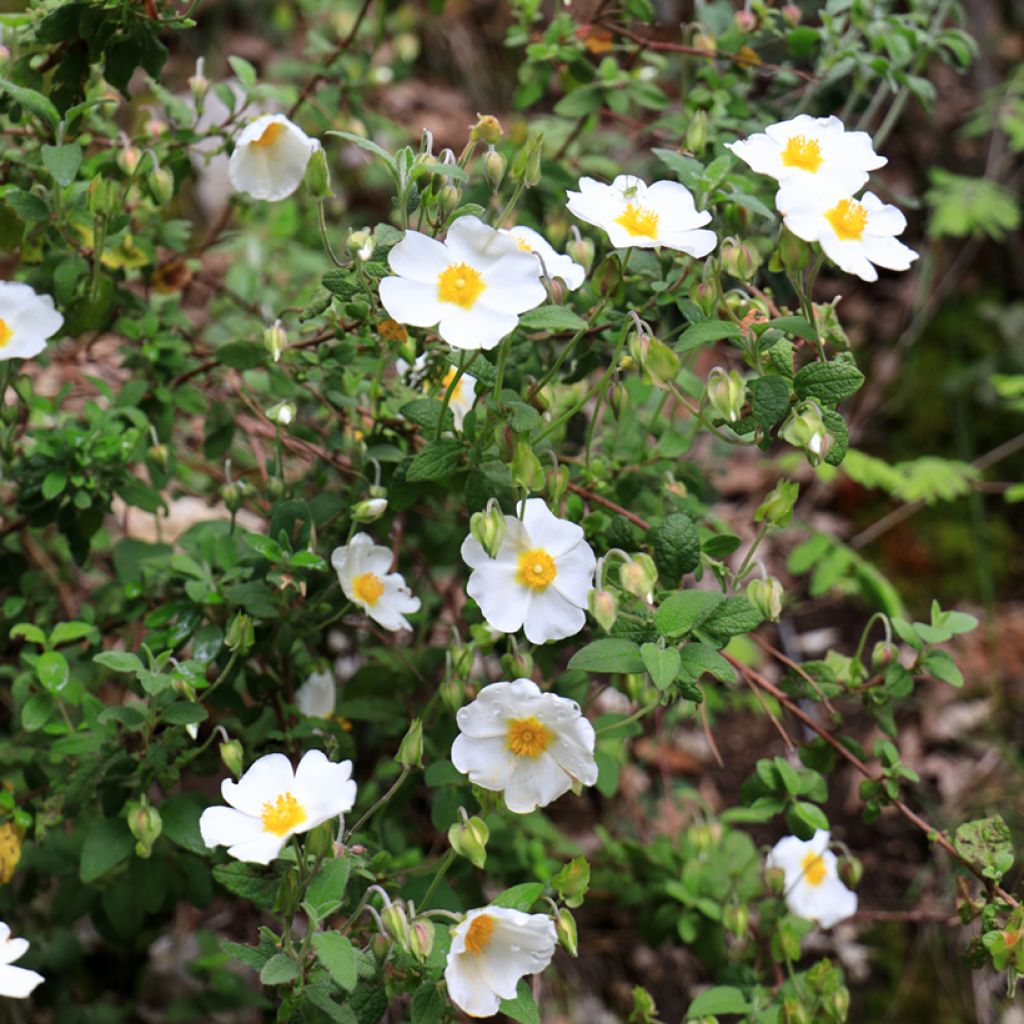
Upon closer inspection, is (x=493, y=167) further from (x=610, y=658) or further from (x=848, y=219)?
(x=610, y=658)

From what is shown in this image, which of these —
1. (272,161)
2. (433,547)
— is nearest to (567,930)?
(433,547)

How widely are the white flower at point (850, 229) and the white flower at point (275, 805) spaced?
601 mm

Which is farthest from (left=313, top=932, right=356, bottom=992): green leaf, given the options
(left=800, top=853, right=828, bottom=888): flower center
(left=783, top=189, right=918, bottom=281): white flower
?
(left=800, top=853, right=828, bottom=888): flower center

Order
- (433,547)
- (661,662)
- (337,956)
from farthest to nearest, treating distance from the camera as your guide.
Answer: (433,547)
(661,662)
(337,956)

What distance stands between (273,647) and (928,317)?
2.24 meters

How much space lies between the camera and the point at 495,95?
11.8ft

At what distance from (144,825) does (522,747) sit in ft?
1.32

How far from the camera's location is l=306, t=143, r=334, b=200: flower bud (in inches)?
43.4

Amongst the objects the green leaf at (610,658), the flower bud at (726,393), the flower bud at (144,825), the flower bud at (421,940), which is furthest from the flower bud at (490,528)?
the flower bud at (144,825)

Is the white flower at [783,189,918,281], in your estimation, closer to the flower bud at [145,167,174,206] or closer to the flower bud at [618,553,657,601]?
the flower bud at [618,553,657,601]

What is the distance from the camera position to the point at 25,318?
129cm

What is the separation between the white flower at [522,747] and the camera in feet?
3.35

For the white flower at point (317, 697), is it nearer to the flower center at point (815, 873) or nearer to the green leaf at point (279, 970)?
the green leaf at point (279, 970)

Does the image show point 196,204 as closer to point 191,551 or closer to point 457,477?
point 191,551
